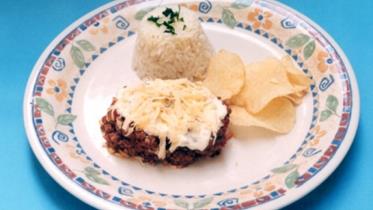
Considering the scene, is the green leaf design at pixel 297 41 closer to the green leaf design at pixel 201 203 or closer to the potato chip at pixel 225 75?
the potato chip at pixel 225 75

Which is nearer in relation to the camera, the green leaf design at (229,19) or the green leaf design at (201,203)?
the green leaf design at (201,203)

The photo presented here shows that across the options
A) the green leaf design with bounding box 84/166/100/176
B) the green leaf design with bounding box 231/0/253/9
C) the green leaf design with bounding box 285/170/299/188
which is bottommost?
A: the green leaf design with bounding box 285/170/299/188

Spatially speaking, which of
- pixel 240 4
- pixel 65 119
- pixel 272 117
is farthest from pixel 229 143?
pixel 240 4

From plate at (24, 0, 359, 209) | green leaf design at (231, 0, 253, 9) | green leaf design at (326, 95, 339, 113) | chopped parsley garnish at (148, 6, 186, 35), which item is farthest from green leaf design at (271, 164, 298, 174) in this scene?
green leaf design at (231, 0, 253, 9)

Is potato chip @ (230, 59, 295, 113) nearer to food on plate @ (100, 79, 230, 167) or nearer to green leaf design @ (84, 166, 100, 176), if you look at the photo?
food on plate @ (100, 79, 230, 167)

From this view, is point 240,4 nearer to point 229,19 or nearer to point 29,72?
point 229,19

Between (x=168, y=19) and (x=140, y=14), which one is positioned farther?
(x=140, y=14)

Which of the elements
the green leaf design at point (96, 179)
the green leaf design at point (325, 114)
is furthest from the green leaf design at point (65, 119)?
the green leaf design at point (325, 114)
